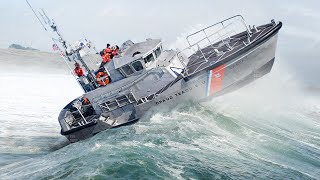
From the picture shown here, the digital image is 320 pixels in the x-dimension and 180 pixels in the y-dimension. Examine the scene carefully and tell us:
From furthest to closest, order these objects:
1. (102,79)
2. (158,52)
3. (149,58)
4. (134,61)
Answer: (158,52) → (102,79) → (149,58) → (134,61)

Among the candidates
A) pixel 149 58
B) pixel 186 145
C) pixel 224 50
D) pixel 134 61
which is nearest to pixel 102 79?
pixel 134 61

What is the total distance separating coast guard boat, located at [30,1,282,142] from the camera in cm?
1316

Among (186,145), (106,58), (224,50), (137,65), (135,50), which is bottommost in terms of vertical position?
(186,145)

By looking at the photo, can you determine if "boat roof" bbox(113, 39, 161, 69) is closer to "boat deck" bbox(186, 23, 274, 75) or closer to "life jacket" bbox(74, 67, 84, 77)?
"boat deck" bbox(186, 23, 274, 75)

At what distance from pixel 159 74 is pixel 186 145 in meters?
4.29

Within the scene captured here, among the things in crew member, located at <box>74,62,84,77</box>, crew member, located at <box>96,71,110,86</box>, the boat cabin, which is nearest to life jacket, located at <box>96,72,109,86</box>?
crew member, located at <box>96,71,110,86</box>

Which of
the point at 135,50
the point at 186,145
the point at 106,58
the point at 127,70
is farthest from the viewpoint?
the point at 106,58

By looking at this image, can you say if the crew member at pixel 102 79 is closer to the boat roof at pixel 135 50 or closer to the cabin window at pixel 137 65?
the boat roof at pixel 135 50

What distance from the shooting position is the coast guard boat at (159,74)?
1316 centimetres

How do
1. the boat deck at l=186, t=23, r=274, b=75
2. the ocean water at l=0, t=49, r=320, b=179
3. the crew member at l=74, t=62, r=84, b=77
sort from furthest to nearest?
the crew member at l=74, t=62, r=84, b=77, the boat deck at l=186, t=23, r=274, b=75, the ocean water at l=0, t=49, r=320, b=179

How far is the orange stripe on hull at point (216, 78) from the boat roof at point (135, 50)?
302cm

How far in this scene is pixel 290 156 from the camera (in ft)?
37.1

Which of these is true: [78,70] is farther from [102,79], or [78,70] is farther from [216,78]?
[216,78]

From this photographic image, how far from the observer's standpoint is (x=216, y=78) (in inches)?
517
